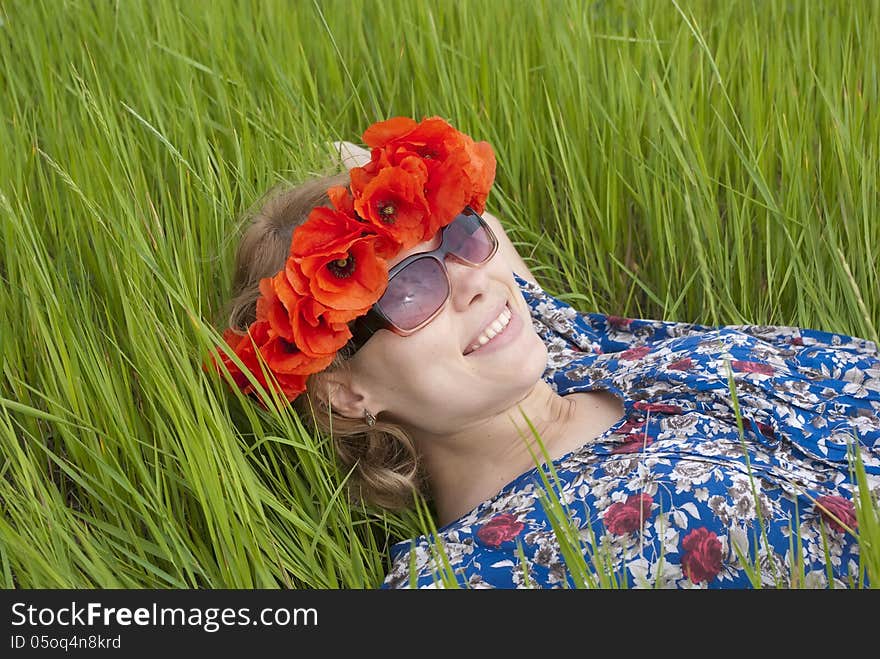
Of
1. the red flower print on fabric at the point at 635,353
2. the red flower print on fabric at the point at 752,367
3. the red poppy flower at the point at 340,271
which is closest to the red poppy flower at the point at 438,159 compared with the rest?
the red poppy flower at the point at 340,271

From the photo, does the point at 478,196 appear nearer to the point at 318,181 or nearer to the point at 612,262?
the point at 318,181

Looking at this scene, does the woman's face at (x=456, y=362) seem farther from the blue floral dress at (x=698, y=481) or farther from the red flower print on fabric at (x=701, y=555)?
the red flower print on fabric at (x=701, y=555)

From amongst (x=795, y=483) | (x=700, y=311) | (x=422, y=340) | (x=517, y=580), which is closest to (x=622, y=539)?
(x=517, y=580)

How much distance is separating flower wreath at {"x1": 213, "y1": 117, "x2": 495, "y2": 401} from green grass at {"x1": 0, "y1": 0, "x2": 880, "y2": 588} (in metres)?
0.09

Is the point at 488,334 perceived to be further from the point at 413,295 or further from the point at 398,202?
the point at 398,202

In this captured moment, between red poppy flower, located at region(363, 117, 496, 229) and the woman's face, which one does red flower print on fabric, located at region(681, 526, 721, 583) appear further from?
red poppy flower, located at region(363, 117, 496, 229)

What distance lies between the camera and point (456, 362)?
4.90ft

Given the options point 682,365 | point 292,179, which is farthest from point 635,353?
point 292,179

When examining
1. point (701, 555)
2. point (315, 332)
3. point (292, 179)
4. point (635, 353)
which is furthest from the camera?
point (292, 179)

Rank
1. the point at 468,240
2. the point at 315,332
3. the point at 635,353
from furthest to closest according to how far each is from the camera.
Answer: the point at 635,353, the point at 468,240, the point at 315,332

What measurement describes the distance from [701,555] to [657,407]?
1.00ft

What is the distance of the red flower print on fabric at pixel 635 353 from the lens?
173cm

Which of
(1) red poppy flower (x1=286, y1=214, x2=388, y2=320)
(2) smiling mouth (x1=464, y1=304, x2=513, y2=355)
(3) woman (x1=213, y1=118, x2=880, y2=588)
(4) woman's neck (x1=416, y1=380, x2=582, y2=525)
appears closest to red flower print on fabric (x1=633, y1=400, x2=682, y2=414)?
(3) woman (x1=213, y1=118, x2=880, y2=588)

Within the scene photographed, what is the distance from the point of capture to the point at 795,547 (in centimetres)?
133
